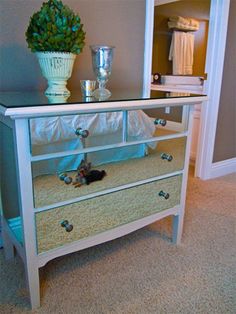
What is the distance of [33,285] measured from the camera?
131 cm

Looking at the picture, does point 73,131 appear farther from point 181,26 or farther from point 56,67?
point 181,26

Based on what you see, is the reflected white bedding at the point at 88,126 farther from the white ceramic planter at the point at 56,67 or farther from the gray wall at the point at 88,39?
the gray wall at the point at 88,39

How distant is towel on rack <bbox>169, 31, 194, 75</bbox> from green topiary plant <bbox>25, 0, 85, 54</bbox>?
339 centimetres

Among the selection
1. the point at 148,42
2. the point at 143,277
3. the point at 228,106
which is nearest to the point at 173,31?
the point at 228,106

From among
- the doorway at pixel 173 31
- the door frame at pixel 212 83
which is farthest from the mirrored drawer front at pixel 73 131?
the doorway at pixel 173 31

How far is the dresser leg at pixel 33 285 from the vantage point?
4.22 ft

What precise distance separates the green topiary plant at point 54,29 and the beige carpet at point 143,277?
119 cm

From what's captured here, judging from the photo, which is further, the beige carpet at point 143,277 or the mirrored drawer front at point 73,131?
the beige carpet at point 143,277

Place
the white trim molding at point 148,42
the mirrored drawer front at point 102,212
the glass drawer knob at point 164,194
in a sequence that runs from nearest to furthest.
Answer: the mirrored drawer front at point 102,212
the glass drawer knob at point 164,194
the white trim molding at point 148,42

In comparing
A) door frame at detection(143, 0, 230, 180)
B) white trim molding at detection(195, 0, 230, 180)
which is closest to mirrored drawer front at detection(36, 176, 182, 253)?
door frame at detection(143, 0, 230, 180)

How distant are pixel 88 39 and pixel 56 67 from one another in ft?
1.88

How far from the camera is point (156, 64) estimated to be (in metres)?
4.42

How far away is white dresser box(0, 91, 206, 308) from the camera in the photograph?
45.0 inches

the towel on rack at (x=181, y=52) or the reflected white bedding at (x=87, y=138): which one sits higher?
the towel on rack at (x=181, y=52)
